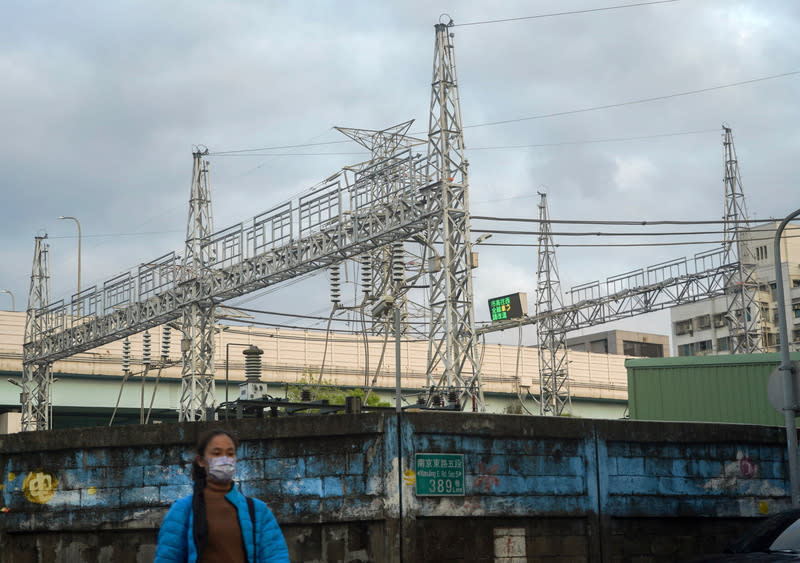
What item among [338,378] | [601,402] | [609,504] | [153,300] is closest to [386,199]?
[153,300]

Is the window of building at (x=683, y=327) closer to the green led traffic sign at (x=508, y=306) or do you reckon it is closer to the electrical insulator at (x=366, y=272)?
the green led traffic sign at (x=508, y=306)

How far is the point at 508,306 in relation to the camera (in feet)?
195

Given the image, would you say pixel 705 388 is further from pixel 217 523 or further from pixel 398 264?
pixel 217 523

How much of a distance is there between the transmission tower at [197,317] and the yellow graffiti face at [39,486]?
23253 millimetres

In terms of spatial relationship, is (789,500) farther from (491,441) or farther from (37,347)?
(37,347)

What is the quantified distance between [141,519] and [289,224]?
20.8 metres

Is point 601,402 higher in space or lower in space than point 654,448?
higher

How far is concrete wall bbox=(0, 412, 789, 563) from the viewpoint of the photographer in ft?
41.3

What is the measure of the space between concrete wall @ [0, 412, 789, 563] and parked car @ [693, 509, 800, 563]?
3.31 m

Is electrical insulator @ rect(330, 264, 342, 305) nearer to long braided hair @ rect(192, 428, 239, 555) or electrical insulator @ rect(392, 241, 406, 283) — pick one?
electrical insulator @ rect(392, 241, 406, 283)

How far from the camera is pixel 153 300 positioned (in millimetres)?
40406

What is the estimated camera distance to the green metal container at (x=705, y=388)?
20562 mm

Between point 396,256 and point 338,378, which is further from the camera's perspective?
point 338,378

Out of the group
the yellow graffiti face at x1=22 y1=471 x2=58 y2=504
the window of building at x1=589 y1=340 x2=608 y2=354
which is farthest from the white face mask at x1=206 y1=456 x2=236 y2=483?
the window of building at x1=589 y1=340 x2=608 y2=354
